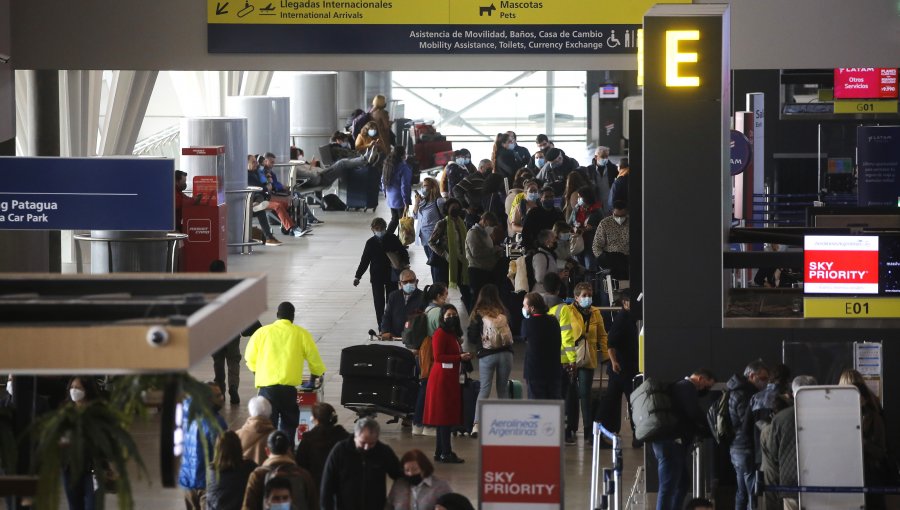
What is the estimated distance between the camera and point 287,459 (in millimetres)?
9617

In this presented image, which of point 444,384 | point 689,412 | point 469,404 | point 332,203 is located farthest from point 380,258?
point 332,203

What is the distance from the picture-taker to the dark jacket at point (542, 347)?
43.2ft

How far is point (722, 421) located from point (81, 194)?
19.7ft

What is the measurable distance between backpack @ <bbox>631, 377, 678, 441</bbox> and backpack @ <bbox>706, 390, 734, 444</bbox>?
28cm

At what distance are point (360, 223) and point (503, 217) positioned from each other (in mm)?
9836

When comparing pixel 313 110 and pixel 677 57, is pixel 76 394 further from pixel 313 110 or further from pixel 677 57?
pixel 313 110

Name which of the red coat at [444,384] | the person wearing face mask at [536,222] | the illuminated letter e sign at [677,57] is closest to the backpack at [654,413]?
the red coat at [444,384]

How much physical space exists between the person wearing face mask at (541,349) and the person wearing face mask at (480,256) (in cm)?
503

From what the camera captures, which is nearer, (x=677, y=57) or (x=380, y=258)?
(x=677, y=57)

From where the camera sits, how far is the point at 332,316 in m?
21.0

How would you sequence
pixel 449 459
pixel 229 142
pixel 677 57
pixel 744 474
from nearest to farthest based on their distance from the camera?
pixel 744 474, pixel 677 57, pixel 449 459, pixel 229 142

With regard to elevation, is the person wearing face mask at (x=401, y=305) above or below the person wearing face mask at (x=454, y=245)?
below

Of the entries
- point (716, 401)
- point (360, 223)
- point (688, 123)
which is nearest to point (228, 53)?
point (688, 123)

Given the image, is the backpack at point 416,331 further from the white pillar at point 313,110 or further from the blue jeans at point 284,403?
the white pillar at point 313,110
